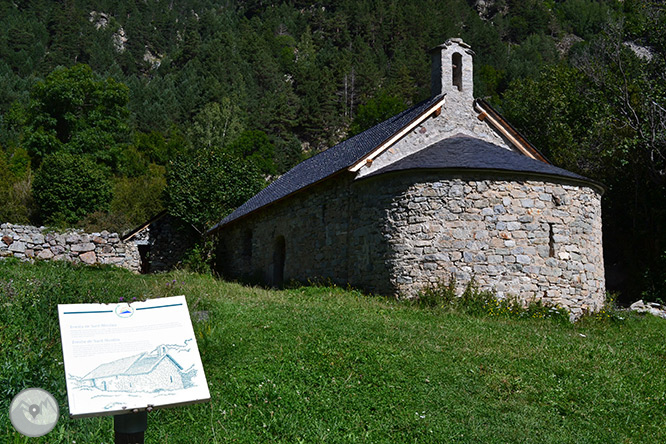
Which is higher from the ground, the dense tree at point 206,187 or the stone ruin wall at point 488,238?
the dense tree at point 206,187

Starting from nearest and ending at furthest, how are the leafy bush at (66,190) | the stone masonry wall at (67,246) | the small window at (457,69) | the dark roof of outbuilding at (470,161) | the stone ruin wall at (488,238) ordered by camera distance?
1. the stone ruin wall at (488,238)
2. the dark roof of outbuilding at (470,161)
3. the small window at (457,69)
4. the stone masonry wall at (67,246)
5. the leafy bush at (66,190)

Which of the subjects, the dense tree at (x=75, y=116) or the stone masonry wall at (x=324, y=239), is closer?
the stone masonry wall at (x=324, y=239)

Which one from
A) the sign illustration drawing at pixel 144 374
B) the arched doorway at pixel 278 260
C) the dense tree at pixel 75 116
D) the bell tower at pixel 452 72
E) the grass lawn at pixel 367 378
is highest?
the dense tree at pixel 75 116

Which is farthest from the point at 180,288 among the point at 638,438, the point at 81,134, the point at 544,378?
the point at 81,134

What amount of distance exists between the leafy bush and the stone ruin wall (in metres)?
19.4

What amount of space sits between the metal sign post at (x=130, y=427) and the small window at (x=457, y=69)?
1483cm

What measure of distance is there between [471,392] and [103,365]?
4666 millimetres

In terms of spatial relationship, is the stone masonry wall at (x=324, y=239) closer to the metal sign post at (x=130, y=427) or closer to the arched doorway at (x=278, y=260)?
the arched doorway at (x=278, y=260)

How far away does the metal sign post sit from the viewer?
3791 mm

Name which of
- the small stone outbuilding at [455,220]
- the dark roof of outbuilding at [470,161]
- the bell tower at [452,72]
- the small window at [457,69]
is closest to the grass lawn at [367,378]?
the small stone outbuilding at [455,220]

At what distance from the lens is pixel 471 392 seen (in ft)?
22.6

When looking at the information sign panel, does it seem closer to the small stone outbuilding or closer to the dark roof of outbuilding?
the small stone outbuilding

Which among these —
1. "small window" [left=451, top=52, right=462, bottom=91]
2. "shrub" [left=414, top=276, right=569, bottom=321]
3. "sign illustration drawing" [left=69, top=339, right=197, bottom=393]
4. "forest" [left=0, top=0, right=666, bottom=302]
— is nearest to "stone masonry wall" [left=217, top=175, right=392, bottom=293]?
"shrub" [left=414, top=276, right=569, bottom=321]

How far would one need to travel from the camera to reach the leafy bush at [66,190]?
26891mm
